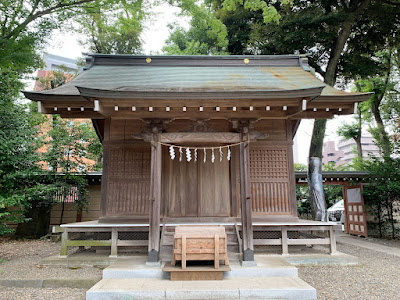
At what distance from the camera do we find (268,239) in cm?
609

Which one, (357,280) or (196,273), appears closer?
(196,273)

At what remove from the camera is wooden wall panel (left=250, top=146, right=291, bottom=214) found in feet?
22.0

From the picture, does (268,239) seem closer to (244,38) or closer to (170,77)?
(170,77)

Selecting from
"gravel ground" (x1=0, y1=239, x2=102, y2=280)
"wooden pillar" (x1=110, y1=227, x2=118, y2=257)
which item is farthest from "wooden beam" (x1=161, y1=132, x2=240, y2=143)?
"gravel ground" (x1=0, y1=239, x2=102, y2=280)

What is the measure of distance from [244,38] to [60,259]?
14079mm

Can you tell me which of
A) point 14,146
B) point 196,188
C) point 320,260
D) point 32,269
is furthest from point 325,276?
point 14,146

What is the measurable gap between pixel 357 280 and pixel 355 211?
779cm

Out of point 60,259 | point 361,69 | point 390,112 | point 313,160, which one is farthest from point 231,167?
point 390,112

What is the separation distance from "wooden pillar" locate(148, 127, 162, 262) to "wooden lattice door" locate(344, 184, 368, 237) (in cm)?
947

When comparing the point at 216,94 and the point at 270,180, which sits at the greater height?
the point at 216,94

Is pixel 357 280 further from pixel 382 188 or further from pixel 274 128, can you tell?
pixel 382 188

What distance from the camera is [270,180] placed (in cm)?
681

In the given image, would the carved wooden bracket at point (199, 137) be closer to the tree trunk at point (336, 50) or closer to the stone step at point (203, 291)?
the stone step at point (203, 291)

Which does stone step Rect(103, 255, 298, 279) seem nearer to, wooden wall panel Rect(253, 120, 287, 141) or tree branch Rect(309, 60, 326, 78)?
wooden wall panel Rect(253, 120, 287, 141)
